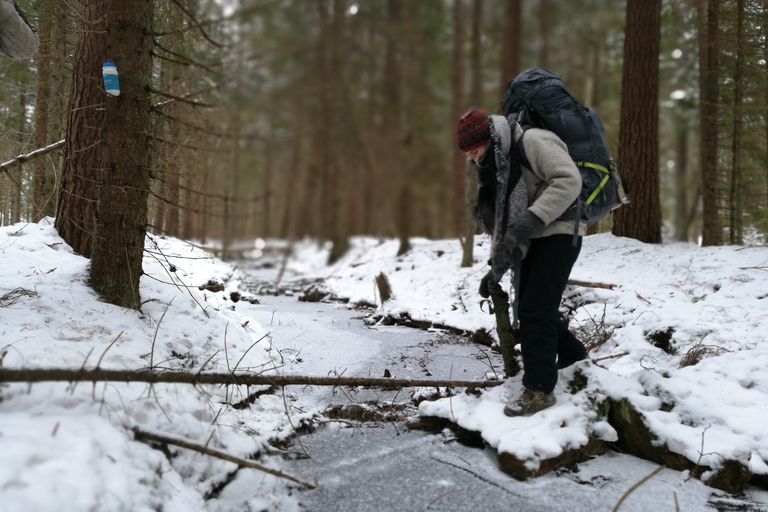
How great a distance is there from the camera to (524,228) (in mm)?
3020

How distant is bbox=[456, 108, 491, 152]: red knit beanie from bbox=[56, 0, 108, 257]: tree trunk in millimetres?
2811

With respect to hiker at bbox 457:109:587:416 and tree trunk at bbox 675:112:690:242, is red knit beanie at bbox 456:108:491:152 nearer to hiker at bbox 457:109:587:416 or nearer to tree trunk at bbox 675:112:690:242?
hiker at bbox 457:109:587:416

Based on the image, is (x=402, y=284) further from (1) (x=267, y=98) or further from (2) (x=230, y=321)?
(1) (x=267, y=98)

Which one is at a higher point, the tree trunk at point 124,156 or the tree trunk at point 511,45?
the tree trunk at point 511,45

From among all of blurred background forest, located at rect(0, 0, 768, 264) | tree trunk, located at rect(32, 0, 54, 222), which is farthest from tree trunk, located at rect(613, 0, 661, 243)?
tree trunk, located at rect(32, 0, 54, 222)

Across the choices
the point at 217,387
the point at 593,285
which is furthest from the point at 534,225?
the point at 593,285

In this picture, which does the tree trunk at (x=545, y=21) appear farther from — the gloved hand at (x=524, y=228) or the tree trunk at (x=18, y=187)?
the tree trunk at (x=18, y=187)

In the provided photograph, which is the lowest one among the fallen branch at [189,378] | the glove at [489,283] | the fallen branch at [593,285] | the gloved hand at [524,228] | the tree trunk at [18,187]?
the fallen branch at [189,378]

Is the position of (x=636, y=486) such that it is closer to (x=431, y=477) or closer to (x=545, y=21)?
(x=431, y=477)

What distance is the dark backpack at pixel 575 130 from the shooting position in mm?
3100

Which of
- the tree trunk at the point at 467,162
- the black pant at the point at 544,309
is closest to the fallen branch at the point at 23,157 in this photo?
the black pant at the point at 544,309

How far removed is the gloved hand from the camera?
9.86 feet

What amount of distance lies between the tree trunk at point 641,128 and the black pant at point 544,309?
4.61 meters

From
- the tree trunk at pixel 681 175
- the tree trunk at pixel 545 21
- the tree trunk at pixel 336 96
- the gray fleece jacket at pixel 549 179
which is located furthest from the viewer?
the tree trunk at pixel 336 96
